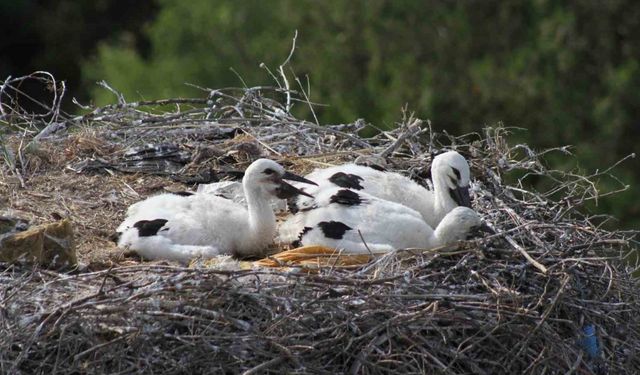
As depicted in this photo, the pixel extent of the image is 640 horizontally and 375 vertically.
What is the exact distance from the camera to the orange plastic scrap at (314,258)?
26.9 ft

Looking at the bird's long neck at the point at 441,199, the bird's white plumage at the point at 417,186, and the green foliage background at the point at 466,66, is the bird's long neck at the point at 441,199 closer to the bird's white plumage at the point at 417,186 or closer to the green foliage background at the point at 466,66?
the bird's white plumage at the point at 417,186

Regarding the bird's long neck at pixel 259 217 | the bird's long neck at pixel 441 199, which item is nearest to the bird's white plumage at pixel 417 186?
the bird's long neck at pixel 441 199

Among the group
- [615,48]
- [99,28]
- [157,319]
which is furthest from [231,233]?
[99,28]

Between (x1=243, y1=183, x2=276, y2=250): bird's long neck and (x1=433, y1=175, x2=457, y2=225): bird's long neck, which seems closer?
(x1=243, y1=183, x2=276, y2=250): bird's long neck

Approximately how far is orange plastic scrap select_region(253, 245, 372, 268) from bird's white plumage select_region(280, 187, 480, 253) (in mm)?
56

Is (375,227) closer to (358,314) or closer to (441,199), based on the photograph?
(441,199)

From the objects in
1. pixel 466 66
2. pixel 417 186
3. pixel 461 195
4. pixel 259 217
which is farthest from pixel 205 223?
pixel 466 66

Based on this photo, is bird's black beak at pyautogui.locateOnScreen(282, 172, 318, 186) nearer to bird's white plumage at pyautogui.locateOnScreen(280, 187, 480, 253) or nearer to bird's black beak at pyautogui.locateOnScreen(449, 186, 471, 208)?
bird's white plumage at pyautogui.locateOnScreen(280, 187, 480, 253)

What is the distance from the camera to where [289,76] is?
61.4 ft

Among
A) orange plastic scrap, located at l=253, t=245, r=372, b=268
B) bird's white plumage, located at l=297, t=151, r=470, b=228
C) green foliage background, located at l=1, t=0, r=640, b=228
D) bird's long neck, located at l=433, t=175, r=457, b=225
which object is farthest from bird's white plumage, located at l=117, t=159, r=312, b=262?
green foliage background, located at l=1, t=0, r=640, b=228

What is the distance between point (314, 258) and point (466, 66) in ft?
32.6

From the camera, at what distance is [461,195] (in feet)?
29.6

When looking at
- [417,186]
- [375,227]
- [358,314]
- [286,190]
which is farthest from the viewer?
[417,186]

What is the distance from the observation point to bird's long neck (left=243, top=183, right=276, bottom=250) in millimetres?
8877
